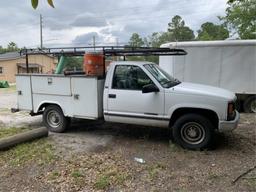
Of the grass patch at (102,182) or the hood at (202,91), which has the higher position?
the hood at (202,91)

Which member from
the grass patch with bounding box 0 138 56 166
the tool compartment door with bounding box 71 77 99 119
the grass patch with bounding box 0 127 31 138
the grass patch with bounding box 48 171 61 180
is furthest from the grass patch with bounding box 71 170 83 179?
the grass patch with bounding box 0 127 31 138

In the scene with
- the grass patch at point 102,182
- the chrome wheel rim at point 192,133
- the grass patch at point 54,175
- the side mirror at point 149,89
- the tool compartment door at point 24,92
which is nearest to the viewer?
the grass patch at point 102,182

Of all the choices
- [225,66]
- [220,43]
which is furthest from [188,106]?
[220,43]

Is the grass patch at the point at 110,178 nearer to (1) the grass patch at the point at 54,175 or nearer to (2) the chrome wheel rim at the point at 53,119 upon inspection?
(1) the grass patch at the point at 54,175

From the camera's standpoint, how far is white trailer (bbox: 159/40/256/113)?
10.6m

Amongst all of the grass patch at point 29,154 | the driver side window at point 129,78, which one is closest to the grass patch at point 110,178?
the grass patch at point 29,154

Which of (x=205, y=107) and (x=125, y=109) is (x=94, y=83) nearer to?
(x=125, y=109)

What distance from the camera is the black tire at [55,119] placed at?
7723 mm

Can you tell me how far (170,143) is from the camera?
6637mm

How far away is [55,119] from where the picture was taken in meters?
7.88

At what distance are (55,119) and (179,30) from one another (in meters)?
56.7

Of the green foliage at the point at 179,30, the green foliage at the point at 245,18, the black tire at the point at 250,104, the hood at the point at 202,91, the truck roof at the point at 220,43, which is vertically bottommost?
the black tire at the point at 250,104

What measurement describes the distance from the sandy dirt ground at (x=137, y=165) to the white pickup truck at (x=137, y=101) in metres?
0.50

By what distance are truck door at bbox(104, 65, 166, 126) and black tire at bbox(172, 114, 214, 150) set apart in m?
0.46
